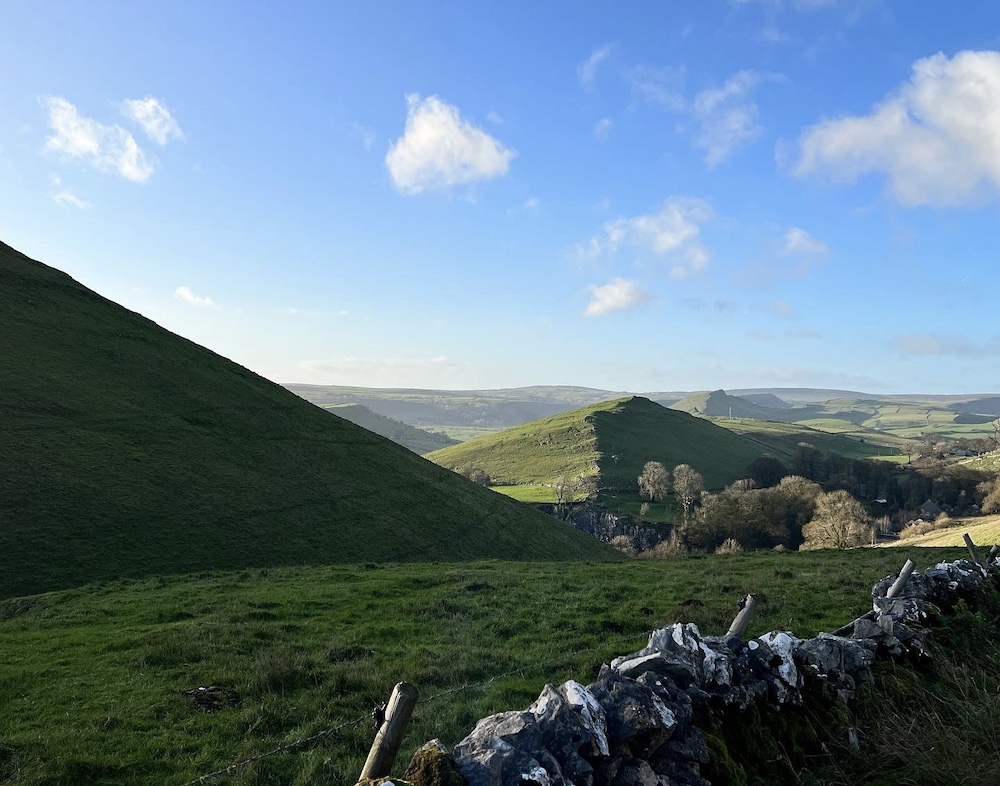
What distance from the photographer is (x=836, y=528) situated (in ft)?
216

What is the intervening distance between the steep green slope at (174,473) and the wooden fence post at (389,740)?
30.5 meters

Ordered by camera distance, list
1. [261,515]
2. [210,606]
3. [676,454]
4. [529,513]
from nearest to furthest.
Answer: [210,606] < [261,515] < [529,513] < [676,454]

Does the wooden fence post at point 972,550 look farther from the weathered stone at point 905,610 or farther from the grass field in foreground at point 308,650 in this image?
the weathered stone at point 905,610

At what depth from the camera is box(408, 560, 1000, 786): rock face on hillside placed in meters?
4.96

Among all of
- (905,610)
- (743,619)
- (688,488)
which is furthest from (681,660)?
(688,488)

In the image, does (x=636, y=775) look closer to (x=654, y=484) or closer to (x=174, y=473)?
(x=174, y=473)

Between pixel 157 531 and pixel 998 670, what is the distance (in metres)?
38.7

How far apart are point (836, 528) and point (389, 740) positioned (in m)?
Result: 73.7

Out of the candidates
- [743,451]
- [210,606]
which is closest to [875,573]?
[210,606]

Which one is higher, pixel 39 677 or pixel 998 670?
pixel 998 670

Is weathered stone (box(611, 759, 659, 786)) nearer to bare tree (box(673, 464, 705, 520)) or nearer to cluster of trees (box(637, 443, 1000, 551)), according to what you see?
cluster of trees (box(637, 443, 1000, 551))

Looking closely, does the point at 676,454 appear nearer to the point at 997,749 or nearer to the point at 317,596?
the point at 317,596

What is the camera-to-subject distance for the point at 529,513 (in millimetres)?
63719

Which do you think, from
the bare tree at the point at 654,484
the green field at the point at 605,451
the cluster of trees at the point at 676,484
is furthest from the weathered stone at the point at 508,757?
the bare tree at the point at 654,484
